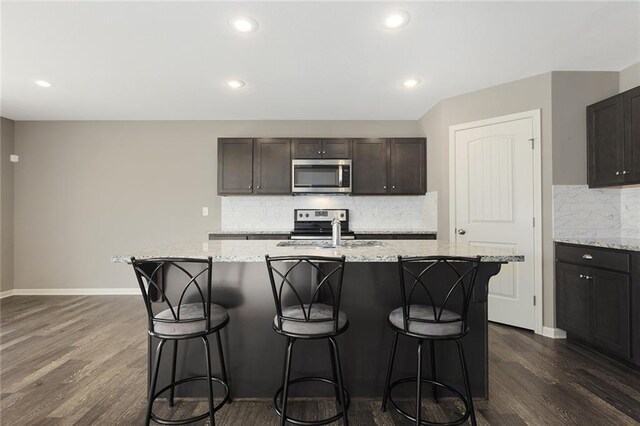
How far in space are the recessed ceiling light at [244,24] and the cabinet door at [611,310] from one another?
3.29m

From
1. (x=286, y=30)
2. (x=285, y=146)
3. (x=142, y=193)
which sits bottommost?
(x=142, y=193)

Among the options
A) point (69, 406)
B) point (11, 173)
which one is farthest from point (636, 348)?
point (11, 173)

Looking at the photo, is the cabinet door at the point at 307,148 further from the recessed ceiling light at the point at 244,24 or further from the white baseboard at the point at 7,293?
the white baseboard at the point at 7,293

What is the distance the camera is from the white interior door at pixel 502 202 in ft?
10.00

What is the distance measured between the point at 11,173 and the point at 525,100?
→ 21.8 ft

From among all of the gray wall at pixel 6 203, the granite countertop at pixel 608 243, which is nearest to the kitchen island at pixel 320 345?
the granite countertop at pixel 608 243

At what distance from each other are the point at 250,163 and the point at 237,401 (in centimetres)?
295

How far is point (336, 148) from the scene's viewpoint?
4.20 m

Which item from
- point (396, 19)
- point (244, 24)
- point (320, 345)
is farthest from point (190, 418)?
point (396, 19)

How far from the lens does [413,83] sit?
3246mm

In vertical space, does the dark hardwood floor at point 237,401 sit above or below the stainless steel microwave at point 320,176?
below

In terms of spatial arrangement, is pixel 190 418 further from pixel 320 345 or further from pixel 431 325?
pixel 431 325

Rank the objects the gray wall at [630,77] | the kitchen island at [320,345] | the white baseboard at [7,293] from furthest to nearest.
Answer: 1. the white baseboard at [7,293]
2. the gray wall at [630,77]
3. the kitchen island at [320,345]

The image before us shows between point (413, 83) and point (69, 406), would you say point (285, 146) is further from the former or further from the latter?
point (69, 406)
